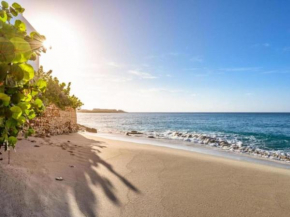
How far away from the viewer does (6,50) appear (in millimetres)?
1189

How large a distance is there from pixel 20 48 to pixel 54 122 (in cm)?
1060

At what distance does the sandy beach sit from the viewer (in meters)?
3.15

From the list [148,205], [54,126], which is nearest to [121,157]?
[148,205]

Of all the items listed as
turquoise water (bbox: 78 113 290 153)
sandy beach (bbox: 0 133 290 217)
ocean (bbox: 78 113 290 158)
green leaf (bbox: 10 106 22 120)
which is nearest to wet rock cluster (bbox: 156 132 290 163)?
ocean (bbox: 78 113 290 158)

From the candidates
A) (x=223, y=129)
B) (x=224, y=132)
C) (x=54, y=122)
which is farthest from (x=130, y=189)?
(x=223, y=129)

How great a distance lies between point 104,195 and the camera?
3.79m

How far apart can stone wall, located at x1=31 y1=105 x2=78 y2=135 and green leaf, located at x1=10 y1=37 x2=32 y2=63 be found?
8225mm

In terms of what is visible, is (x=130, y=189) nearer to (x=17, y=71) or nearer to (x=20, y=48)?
(x=17, y=71)

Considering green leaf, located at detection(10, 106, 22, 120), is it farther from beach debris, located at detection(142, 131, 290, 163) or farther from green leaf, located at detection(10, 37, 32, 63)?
beach debris, located at detection(142, 131, 290, 163)

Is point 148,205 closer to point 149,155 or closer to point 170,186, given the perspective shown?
point 170,186

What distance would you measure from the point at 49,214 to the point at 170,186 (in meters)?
2.46

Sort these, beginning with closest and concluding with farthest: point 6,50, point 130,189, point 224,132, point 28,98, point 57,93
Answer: point 6,50 → point 28,98 → point 130,189 → point 57,93 → point 224,132

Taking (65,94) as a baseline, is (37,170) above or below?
below

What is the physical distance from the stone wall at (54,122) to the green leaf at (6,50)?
8.29 meters
